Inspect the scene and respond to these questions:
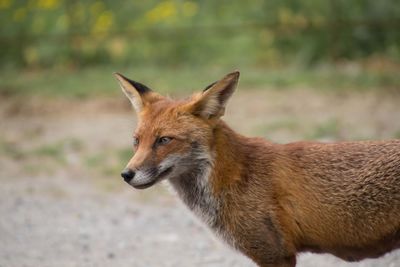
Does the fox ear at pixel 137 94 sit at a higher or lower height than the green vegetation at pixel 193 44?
higher

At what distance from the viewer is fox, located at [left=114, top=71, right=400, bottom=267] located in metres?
5.81

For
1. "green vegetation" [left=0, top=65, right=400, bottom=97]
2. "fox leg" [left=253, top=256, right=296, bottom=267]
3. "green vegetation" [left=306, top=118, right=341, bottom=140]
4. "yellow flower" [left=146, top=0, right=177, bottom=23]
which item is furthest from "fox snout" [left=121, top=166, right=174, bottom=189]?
"yellow flower" [left=146, top=0, right=177, bottom=23]

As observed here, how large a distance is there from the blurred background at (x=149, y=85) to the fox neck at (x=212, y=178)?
167cm

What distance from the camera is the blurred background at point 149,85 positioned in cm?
872

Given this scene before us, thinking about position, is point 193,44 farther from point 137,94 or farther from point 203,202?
point 203,202

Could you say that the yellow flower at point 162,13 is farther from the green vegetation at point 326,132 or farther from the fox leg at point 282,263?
the fox leg at point 282,263

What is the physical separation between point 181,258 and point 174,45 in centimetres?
922

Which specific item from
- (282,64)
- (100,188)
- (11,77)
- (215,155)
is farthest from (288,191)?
(11,77)

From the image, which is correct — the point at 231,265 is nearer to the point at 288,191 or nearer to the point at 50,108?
the point at 288,191

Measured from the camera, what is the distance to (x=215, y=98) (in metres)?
6.11

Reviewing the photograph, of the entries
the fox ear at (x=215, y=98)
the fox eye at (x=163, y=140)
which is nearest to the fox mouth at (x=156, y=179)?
the fox eye at (x=163, y=140)

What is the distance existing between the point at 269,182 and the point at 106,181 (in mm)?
5417

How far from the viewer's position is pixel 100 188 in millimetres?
10898

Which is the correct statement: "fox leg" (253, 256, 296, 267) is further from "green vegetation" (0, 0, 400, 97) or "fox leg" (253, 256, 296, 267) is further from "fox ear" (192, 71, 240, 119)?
"green vegetation" (0, 0, 400, 97)
